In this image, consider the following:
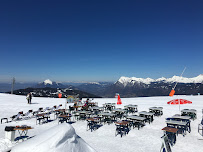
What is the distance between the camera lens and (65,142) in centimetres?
283

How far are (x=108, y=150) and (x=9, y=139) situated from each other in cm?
598

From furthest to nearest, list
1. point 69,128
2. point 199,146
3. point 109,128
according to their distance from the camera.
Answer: point 109,128, point 199,146, point 69,128

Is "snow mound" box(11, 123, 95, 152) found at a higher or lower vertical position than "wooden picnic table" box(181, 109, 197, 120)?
higher

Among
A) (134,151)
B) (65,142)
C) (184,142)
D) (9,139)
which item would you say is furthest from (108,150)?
(9,139)

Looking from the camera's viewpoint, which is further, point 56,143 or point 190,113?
point 190,113

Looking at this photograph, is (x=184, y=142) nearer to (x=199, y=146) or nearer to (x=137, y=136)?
(x=199, y=146)

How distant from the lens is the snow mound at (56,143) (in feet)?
8.80

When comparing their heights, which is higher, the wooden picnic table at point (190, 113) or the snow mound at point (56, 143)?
the snow mound at point (56, 143)

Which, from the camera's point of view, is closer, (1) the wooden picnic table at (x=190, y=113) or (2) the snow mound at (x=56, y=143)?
(2) the snow mound at (x=56, y=143)

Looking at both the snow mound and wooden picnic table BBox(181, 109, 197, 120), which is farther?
wooden picnic table BBox(181, 109, 197, 120)

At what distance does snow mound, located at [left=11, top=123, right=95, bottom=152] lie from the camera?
2.68 m

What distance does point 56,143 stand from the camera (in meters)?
2.73

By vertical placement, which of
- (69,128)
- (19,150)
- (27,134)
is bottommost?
(27,134)

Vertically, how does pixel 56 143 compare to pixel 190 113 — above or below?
above
